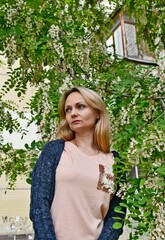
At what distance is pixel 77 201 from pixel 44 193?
111 mm

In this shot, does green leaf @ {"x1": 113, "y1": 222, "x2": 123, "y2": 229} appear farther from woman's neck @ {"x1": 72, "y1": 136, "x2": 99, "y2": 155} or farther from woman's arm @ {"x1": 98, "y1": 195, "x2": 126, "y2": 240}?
woman's neck @ {"x1": 72, "y1": 136, "x2": 99, "y2": 155}

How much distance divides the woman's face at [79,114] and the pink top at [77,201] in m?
0.14

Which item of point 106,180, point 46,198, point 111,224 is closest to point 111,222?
point 111,224

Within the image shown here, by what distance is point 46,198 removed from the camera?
1.48m

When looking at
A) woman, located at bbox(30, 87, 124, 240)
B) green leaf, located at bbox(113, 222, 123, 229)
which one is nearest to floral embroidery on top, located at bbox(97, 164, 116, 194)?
woman, located at bbox(30, 87, 124, 240)

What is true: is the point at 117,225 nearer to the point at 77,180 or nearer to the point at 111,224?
the point at 111,224

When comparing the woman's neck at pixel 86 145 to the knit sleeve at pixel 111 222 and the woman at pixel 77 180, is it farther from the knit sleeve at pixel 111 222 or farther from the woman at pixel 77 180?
the knit sleeve at pixel 111 222

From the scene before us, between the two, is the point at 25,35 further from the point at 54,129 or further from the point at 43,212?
the point at 43,212

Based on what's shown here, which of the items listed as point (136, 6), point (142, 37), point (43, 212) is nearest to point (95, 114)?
point (43, 212)

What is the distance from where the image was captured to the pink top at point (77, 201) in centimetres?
148

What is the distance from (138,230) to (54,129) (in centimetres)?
82

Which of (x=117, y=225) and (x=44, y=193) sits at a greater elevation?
(x=44, y=193)

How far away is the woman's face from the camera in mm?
1667

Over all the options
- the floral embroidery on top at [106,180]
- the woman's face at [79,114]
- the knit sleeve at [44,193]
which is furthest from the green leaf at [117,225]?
the woman's face at [79,114]
